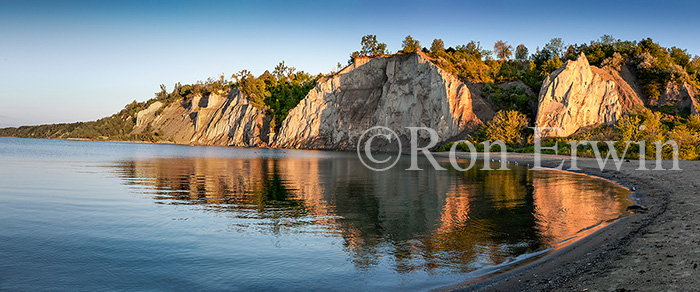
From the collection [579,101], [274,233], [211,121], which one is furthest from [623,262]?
[211,121]

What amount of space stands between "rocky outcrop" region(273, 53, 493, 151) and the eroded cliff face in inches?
450

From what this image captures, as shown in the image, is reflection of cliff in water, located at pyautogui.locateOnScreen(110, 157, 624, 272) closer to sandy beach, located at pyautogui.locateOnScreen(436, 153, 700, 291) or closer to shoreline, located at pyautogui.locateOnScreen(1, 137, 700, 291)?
shoreline, located at pyautogui.locateOnScreen(1, 137, 700, 291)

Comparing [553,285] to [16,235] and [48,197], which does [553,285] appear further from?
[48,197]

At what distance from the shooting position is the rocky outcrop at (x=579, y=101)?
6794 cm

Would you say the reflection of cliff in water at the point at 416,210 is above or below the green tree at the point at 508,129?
below

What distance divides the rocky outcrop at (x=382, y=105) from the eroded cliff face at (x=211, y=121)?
11.4 metres

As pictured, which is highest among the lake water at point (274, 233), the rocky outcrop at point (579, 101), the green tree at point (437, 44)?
the green tree at point (437, 44)

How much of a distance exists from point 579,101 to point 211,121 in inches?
3813

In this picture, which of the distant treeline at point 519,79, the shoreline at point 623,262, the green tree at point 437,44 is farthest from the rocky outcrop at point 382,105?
the shoreline at point 623,262

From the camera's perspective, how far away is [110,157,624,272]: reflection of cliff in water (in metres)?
10.6

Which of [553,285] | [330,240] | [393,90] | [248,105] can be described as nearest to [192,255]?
[330,240]

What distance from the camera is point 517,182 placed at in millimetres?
27125

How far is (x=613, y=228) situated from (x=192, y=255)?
11291mm

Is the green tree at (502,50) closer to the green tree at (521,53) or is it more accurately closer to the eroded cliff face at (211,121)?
the green tree at (521,53)
